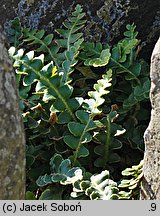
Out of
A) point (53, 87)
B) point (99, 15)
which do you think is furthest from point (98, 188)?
point (99, 15)

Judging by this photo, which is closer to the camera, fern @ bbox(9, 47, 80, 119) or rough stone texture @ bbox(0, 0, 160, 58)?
fern @ bbox(9, 47, 80, 119)

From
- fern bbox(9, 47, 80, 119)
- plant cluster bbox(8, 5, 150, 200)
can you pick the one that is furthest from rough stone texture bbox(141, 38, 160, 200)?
fern bbox(9, 47, 80, 119)

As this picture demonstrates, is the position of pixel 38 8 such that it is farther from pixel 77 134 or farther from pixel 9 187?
pixel 9 187

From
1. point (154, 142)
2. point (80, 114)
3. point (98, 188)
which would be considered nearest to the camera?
point (154, 142)

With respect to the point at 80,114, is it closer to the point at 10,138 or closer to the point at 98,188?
the point at 98,188

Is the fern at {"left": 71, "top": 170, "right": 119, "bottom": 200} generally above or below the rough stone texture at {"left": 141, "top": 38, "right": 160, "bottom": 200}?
below

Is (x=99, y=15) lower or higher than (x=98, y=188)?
higher

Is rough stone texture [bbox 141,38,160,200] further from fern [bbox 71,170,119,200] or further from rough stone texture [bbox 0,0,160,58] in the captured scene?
rough stone texture [bbox 0,0,160,58]
